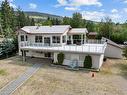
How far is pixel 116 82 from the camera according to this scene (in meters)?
18.2

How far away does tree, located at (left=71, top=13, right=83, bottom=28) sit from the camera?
5901 cm

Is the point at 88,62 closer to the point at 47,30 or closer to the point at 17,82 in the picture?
the point at 17,82

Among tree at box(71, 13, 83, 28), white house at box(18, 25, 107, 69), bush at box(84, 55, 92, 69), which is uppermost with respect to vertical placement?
tree at box(71, 13, 83, 28)

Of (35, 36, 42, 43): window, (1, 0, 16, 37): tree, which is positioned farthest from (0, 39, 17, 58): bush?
(1, 0, 16, 37): tree

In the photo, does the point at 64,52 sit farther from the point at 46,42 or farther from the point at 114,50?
the point at 114,50

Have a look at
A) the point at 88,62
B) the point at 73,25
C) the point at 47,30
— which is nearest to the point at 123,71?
the point at 88,62

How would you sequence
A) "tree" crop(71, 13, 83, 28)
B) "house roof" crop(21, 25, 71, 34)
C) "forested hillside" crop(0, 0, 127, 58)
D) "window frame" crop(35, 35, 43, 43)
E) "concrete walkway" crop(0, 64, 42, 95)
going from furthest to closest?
"tree" crop(71, 13, 83, 28) < "forested hillside" crop(0, 0, 127, 58) < "window frame" crop(35, 35, 43, 43) < "house roof" crop(21, 25, 71, 34) < "concrete walkway" crop(0, 64, 42, 95)

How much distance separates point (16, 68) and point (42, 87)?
8.01m

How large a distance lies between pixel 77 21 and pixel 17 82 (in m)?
46.3

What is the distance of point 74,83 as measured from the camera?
57.9ft

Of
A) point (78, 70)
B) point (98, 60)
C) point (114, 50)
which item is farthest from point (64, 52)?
point (114, 50)

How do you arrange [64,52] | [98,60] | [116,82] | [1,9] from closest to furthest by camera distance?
1. [116,82]
2. [98,60]
3. [64,52]
4. [1,9]

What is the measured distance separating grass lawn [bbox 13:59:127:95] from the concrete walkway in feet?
1.69

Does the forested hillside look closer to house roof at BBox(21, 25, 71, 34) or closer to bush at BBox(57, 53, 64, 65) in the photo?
house roof at BBox(21, 25, 71, 34)
